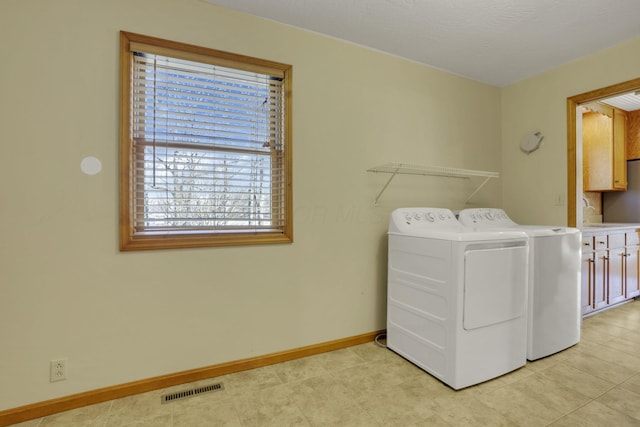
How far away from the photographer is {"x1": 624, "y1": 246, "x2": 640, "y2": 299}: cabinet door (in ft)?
10.8

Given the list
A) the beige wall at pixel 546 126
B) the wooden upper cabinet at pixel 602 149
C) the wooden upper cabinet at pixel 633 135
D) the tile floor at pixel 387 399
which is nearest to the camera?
the tile floor at pixel 387 399

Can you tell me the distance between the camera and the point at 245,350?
2018 millimetres

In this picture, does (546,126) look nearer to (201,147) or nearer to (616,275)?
(616,275)

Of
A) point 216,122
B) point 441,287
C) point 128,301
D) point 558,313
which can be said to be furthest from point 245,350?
point 558,313

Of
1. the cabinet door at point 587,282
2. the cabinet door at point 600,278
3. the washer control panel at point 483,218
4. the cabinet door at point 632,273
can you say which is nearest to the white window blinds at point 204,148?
the washer control panel at point 483,218

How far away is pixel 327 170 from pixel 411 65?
1.29 meters

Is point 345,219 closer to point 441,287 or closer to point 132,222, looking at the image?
point 441,287

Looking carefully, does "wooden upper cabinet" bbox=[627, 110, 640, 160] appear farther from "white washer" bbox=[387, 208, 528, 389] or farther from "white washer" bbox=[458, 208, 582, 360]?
"white washer" bbox=[387, 208, 528, 389]

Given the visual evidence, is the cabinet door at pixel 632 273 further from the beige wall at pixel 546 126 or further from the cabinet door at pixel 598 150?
the beige wall at pixel 546 126

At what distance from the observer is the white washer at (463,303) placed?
69.4 inches

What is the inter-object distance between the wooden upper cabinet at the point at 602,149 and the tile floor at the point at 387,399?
95.7 inches

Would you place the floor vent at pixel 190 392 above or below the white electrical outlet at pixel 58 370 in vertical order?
below

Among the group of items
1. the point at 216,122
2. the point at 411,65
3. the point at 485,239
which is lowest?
the point at 485,239

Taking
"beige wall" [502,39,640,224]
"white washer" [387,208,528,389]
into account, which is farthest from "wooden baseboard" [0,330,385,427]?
"beige wall" [502,39,640,224]
